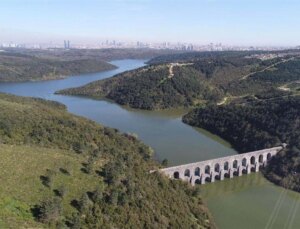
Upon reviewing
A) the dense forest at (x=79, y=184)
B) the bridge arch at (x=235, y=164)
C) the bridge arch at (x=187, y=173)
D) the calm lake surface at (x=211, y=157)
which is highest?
the dense forest at (x=79, y=184)

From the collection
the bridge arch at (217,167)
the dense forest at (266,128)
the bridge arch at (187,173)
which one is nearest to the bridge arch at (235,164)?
the bridge arch at (217,167)

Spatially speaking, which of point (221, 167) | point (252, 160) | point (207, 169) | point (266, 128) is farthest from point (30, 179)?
point (266, 128)

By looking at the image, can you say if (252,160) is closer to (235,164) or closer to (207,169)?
(235,164)

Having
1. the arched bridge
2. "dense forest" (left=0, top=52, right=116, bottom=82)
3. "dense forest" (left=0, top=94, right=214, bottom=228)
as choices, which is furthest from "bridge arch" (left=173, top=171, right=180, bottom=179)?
"dense forest" (left=0, top=52, right=116, bottom=82)

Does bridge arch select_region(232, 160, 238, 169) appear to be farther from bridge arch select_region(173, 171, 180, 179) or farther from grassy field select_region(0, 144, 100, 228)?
grassy field select_region(0, 144, 100, 228)

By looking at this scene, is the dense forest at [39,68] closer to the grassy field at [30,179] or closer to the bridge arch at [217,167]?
the bridge arch at [217,167]

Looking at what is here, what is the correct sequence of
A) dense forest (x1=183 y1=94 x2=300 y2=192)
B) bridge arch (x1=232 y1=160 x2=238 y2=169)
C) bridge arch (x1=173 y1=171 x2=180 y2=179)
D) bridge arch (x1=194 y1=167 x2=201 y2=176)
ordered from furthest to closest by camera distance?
1. bridge arch (x1=232 y1=160 x2=238 y2=169)
2. dense forest (x1=183 y1=94 x2=300 y2=192)
3. bridge arch (x1=194 y1=167 x2=201 y2=176)
4. bridge arch (x1=173 y1=171 x2=180 y2=179)
